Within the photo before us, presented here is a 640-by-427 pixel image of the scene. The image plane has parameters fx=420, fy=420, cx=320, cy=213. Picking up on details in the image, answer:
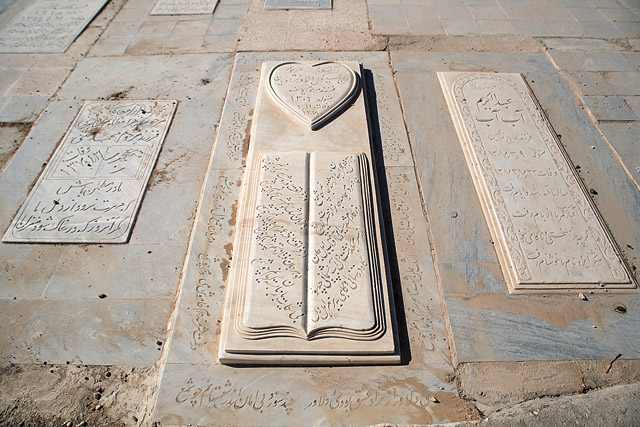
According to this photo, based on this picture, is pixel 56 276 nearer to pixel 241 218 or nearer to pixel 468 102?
pixel 241 218

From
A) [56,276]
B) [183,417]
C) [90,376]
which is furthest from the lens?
[56,276]

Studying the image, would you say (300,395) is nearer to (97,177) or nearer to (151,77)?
(97,177)

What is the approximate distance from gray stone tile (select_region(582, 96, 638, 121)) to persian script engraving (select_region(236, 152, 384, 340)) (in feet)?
9.58

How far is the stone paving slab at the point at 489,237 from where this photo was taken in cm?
296

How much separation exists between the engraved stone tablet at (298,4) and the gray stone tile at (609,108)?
3.93 metres

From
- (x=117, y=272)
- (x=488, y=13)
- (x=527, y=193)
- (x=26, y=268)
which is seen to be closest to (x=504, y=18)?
(x=488, y=13)

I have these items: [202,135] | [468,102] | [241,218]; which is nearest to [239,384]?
[241,218]

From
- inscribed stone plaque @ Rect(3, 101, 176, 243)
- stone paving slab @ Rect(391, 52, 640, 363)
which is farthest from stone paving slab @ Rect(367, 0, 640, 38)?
inscribed stone plaque @ Rect(3, 101, 176, 243)

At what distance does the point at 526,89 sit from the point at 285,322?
396cm

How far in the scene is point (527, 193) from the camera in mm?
3781

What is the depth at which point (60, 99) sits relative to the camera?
4922mm

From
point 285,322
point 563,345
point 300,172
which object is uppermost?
point 300,172

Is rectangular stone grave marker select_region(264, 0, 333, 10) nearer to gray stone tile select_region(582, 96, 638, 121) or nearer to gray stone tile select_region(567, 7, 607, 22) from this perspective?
gray stone tile select_region(567, 7, 607, 22)

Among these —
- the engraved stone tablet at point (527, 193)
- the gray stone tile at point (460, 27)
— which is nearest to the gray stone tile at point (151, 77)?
the engraved stone tablet at point (527, 193)
